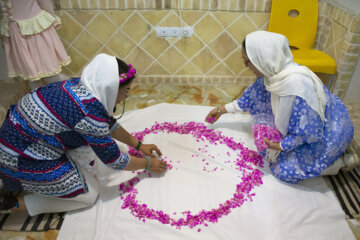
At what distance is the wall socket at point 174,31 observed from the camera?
248 cm

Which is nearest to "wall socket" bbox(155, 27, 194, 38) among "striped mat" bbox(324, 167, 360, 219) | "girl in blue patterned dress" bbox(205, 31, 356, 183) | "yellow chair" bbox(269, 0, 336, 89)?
"yellow chair" bbox(269, 0, 336, 89)

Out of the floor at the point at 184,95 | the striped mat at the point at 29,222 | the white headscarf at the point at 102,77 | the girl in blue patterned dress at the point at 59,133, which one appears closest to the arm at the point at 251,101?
the floor at the point at 184,95

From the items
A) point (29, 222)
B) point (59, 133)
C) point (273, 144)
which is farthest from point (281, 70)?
point (29, 222)

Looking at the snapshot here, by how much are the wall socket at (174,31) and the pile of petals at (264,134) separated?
3.70ft

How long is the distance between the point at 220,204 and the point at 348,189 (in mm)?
741

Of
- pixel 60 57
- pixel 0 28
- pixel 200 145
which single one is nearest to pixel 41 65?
pixel 60 57

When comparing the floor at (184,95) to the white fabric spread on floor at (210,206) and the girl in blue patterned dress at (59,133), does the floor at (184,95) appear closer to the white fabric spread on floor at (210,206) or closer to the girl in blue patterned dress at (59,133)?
the white fabric spread on floor at (210,206)

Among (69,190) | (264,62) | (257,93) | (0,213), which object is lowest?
(0,213)

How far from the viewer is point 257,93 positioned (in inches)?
71.5

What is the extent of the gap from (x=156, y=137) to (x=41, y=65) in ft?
3.22

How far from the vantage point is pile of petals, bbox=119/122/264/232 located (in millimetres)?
1446

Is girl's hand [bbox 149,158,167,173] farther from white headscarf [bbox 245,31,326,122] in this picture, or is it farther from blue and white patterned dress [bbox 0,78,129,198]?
white headscarf [bbox 245,31,326,122]

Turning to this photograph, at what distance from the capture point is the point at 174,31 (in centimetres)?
249

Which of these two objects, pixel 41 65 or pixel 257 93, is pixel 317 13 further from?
pixel 41 65
